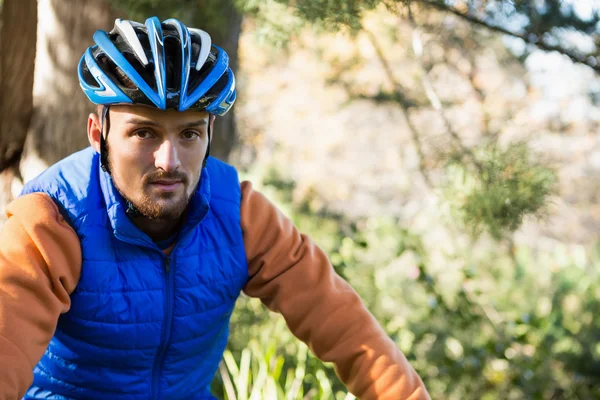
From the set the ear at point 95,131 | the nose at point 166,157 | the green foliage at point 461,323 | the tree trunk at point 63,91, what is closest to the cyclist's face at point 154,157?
the nose at point 166,157

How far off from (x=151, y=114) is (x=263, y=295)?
689 mm

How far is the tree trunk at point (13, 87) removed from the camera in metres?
2.87

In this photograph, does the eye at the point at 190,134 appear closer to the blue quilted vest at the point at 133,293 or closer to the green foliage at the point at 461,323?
the blue quilted vest at the point at 133,293

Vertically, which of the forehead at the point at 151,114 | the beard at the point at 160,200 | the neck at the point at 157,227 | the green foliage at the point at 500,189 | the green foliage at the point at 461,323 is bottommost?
the green foliage at the point at 461,323

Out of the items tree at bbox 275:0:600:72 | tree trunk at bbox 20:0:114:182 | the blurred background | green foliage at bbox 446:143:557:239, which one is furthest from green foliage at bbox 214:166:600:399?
tree at bbox 275:0:600:72

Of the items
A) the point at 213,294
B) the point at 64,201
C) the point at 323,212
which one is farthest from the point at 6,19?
the point at 323,212

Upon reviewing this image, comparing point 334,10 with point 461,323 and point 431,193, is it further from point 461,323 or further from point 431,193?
point 461,323

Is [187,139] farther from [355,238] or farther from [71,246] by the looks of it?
[355,238]

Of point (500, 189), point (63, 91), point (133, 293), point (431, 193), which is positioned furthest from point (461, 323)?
point (133, 293)

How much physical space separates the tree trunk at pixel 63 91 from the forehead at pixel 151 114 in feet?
3.20

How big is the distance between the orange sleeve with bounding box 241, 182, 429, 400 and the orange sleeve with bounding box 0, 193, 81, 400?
56 centimetres

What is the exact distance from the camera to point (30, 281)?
1.82 metres

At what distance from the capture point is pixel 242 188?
232cm

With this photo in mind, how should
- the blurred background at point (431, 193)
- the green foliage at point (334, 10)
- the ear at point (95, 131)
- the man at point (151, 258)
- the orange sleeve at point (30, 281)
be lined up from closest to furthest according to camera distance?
1. the orange sleeve at point (30, 281)
2. the man at point (151, 258)
3. the ear at point (95, 131)
4. the green foliage at point (334, 10)
5. the blurred background at point (431, 193)
